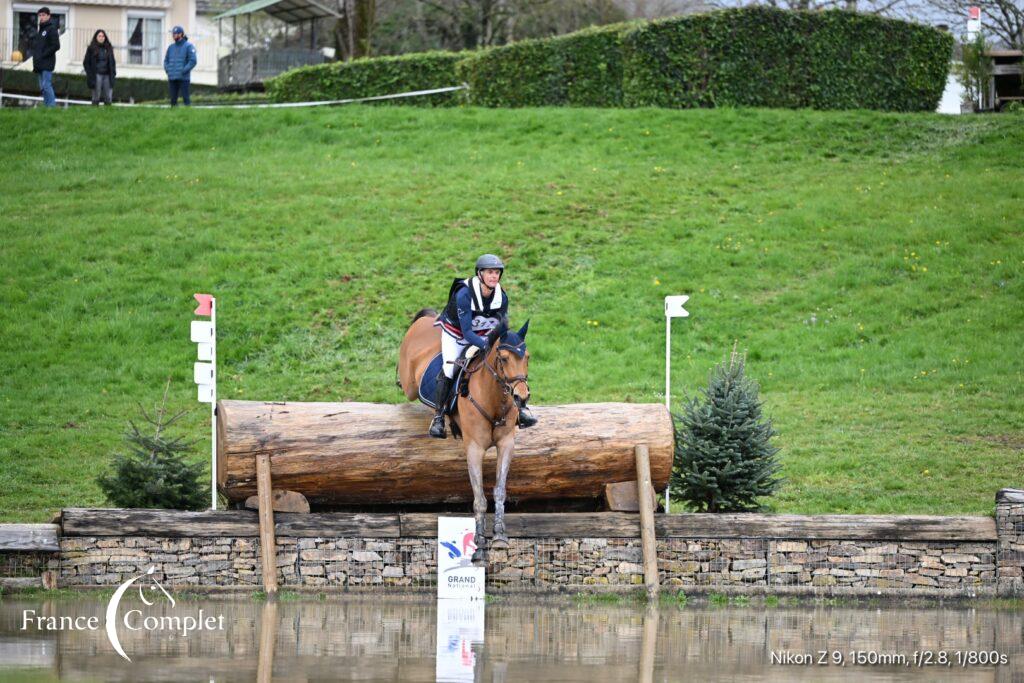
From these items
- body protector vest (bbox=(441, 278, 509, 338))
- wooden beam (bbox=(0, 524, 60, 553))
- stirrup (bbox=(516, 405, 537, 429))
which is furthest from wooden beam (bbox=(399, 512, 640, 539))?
wooden beam (bbox=(0, 524, 60, 553))

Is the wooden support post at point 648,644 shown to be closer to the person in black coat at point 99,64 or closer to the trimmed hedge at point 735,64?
the trimmed hedge at point 735,64

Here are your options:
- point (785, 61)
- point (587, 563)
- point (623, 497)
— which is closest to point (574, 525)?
point (587, 563)

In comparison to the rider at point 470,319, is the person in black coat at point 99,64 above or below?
above

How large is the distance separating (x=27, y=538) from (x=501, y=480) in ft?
14.4

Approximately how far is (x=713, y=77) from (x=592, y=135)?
3514 millimetres

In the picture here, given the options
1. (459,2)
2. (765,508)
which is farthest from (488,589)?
(459,2)

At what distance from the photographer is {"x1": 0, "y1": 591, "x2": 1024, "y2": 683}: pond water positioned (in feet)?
28.5

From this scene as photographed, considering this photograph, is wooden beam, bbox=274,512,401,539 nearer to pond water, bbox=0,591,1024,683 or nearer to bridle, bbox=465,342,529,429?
pond water, bbox=0,591,1024,683

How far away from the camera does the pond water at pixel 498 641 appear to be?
8688mm

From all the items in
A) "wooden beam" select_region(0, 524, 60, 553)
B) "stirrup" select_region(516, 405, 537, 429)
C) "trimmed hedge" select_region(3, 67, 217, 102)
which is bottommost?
"wooden beam" select_region(0, 524, 60, 553)

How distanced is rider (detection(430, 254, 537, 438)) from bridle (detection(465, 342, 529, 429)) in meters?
0.14

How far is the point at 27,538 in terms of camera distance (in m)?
12.2

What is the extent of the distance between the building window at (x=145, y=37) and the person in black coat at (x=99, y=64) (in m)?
15.7

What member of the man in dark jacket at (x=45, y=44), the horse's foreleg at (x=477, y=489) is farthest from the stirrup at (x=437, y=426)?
the man in dark jacket at (x=45, y=44)
